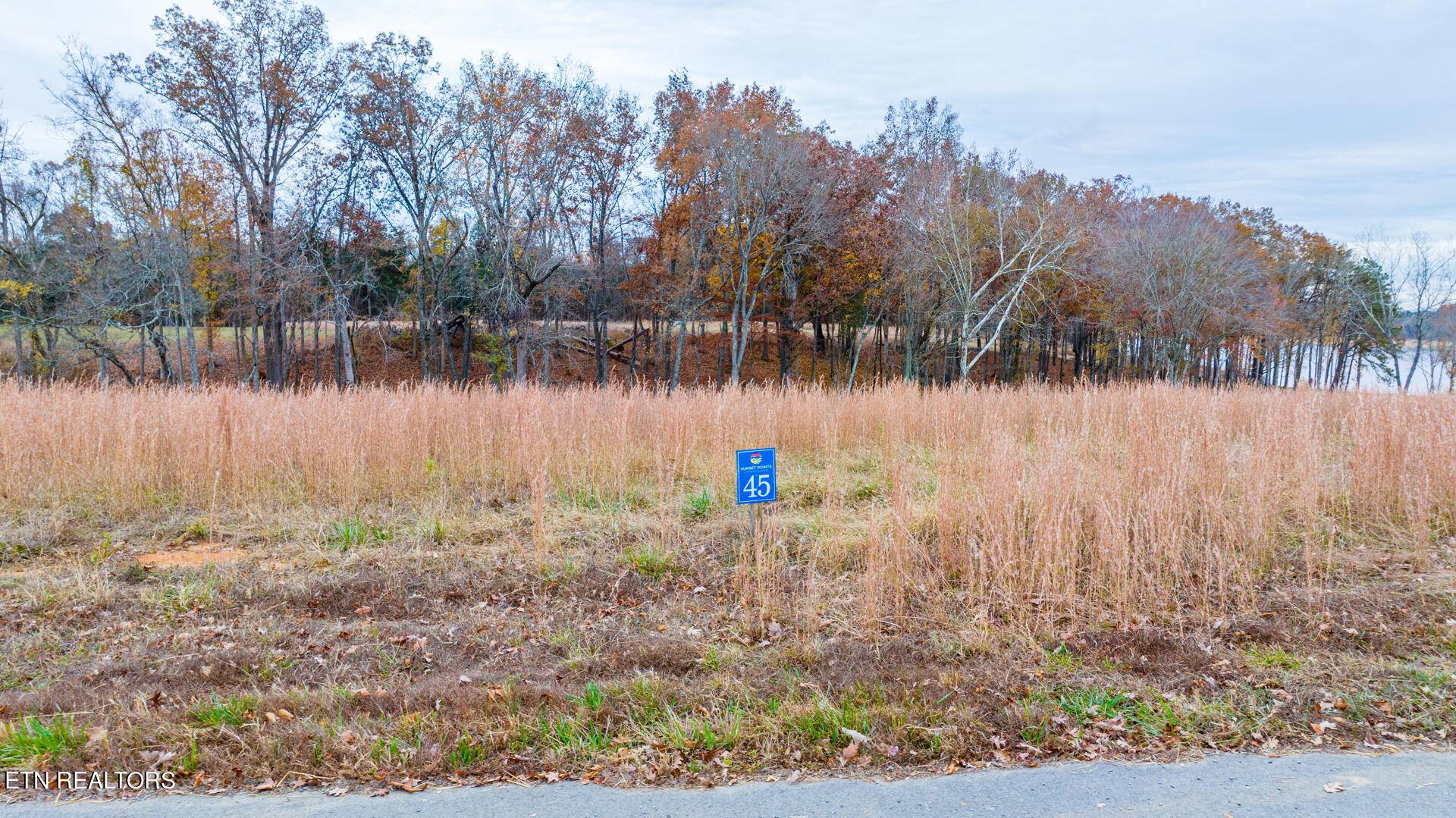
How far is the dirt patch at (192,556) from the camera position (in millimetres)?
5832

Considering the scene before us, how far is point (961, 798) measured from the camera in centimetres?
299

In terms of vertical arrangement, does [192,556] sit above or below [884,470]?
below

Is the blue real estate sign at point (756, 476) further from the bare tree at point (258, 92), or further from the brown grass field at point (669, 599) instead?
the bare tree at point (258, 92)

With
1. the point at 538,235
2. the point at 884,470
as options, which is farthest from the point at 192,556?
the point at 538,235

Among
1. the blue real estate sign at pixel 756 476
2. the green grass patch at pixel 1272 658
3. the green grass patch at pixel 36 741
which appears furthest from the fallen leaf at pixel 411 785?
the green grass patch at pixel 1272 658

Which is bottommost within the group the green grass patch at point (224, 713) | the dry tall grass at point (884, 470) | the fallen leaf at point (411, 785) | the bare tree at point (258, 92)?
the fallen leaf at point (411, 785)

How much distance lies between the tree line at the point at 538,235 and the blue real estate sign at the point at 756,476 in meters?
18.3

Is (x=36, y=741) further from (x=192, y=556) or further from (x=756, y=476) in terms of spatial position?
(x=756, y=476)

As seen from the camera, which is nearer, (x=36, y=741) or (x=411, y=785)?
(x=411, y=785)

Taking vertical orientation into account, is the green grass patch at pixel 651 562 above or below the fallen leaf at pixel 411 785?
above

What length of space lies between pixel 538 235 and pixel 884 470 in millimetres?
20296

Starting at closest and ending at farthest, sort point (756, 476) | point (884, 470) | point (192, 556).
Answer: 1. point (756, 476)
2. point (192, 556)
3. point (884, 470)

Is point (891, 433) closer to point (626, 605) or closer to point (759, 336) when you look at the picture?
point (626, 605)

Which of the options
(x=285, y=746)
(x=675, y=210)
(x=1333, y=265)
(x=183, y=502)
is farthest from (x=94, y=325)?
(x=1333, y=265)
